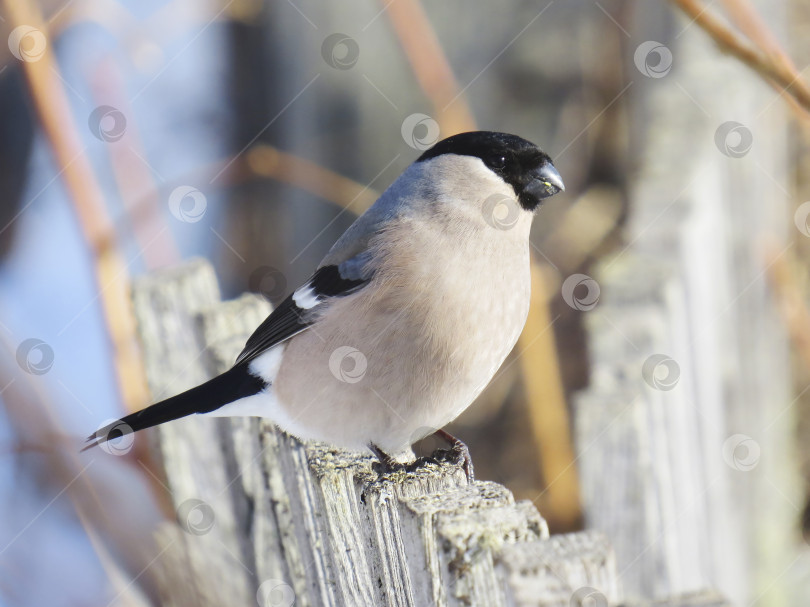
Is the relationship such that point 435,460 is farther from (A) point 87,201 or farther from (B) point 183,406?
(A) point 87,201

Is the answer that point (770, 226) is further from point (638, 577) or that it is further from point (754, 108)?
point (638, 577)

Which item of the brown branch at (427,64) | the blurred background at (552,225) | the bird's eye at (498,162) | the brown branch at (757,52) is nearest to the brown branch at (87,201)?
the blurred background at (552,225)

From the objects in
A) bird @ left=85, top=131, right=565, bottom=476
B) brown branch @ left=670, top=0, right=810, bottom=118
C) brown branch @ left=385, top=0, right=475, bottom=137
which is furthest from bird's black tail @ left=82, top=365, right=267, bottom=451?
brown branch @ left=385, top=0, right=475, bottom=137

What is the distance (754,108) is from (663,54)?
0.55 m

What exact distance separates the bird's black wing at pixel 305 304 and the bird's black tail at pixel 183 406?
0.35ft

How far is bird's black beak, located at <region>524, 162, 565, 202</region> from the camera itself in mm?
2461

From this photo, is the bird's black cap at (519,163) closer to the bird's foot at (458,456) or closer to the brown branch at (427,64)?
the bird's foot at (458,456)

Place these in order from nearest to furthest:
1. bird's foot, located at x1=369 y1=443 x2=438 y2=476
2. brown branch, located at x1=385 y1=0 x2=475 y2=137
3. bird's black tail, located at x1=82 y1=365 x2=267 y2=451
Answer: bird's foot, located at x1=369 y1=443 x2=438 y2=476
bird's black tail, located at x1=82 y1=365 x2=267 y2=451
brown branch, located at x1=385 y1=0 x2=475 y2=137

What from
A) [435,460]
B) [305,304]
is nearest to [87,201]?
[305,304]

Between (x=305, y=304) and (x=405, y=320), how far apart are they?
0.40 meters

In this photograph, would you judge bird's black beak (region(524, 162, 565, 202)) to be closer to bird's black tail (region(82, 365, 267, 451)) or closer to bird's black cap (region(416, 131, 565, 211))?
A: bird's black cap (region(416, 131, 565, 211))

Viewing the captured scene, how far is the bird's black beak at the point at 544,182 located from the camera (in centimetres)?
246

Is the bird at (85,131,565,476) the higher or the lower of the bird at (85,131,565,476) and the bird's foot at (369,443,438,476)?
the higher

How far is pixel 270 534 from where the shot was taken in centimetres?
229
